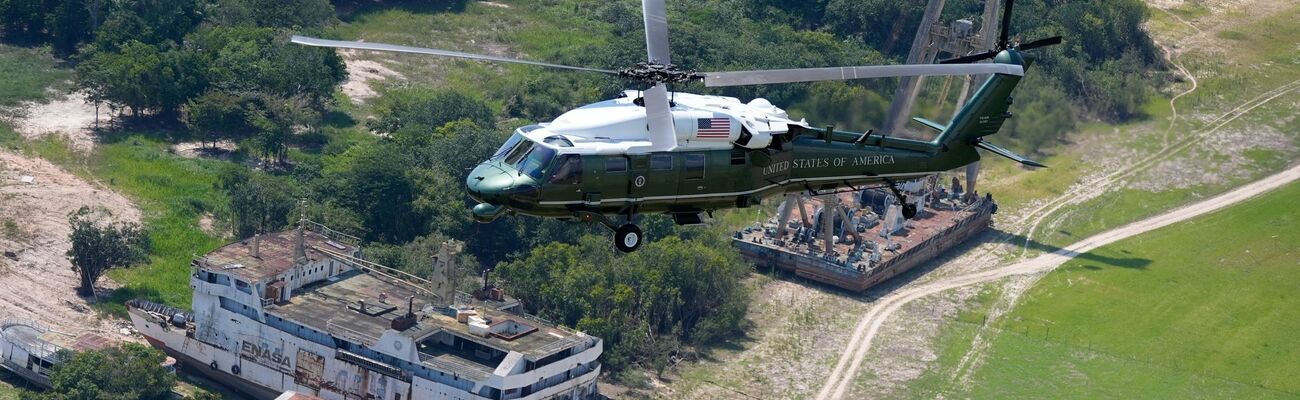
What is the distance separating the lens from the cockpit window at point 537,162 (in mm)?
47062

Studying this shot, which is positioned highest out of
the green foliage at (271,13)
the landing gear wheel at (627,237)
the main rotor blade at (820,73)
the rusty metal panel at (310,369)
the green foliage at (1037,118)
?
the main rotor blade at (820,73)

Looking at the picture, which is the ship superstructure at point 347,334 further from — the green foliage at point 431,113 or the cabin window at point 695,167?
the cabin window at point 695,167

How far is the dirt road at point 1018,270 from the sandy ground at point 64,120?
40.7m

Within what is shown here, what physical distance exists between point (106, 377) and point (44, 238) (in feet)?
53.8

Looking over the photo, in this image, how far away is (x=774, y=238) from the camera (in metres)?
88.8

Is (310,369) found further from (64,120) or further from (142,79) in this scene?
(64,120)

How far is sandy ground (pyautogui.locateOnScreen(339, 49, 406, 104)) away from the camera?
346 feet

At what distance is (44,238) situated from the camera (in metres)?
81.2

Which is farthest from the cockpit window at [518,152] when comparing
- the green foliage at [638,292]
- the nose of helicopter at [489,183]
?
the green foliage at [638,292]

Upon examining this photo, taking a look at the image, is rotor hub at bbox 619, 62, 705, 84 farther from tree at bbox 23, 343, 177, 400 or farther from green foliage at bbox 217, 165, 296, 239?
green foliage at bbox 217, 165, 296, 239

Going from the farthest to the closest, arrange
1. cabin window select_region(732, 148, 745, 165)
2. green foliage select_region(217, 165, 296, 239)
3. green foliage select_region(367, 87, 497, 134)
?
1. green foliage select_region(367, 87, 497, 134)
2. green foliage select_region(217, 165, 296, 239)
3. cabin window select_region(732, 148, 745, 165)

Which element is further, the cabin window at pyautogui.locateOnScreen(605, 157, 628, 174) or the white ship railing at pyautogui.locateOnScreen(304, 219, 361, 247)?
the white ship railing at pyautogui.locateOnScreen(304, 219, 361, 247)

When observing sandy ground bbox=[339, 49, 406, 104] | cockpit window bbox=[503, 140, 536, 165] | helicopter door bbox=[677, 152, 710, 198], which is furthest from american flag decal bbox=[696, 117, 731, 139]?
sandy ground bbox=[339, 49, 406, 104]

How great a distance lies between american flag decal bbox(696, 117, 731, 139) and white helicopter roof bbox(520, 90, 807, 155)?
0.03 m
